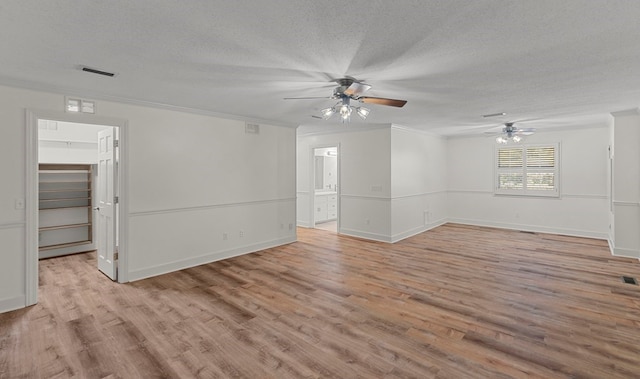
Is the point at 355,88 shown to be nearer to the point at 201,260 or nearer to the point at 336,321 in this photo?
the point at 336,321

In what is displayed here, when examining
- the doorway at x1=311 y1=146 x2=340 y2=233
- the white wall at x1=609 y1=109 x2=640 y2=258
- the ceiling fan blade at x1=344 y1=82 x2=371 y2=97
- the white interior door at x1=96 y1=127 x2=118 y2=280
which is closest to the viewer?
the ceiling fan blade at x1=344 y1=82 x2=371 y2=97

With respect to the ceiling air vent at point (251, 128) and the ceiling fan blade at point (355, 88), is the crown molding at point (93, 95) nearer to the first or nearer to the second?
the ceiling air vent at point (251, 128)

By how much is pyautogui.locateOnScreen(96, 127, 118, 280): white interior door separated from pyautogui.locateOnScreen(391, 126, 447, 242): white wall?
4896mm

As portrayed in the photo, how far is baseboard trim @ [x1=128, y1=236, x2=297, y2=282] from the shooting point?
4320 millimetres

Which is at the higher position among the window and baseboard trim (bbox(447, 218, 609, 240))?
the window

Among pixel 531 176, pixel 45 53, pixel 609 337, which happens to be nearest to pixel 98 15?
pixel 45 53

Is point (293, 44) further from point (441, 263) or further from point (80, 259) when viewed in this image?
point (80, 259)

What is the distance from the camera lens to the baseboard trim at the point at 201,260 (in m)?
4.32

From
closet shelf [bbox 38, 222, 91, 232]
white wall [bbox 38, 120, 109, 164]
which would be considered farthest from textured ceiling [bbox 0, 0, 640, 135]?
closet shelf [bbox 38, 222, 91, 232]

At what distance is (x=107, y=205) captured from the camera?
4453 millimetres

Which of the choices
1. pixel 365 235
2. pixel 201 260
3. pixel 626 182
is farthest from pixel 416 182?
pixel 201 260

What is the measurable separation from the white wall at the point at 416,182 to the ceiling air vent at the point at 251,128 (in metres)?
2.76

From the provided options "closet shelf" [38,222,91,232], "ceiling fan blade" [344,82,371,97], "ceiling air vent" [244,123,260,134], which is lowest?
"closet shelf" [38,222,91,232]

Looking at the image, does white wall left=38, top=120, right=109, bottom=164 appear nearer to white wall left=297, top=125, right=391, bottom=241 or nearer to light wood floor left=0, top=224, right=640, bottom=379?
light wood floor left=0, top=224, right=640, bottom=379
